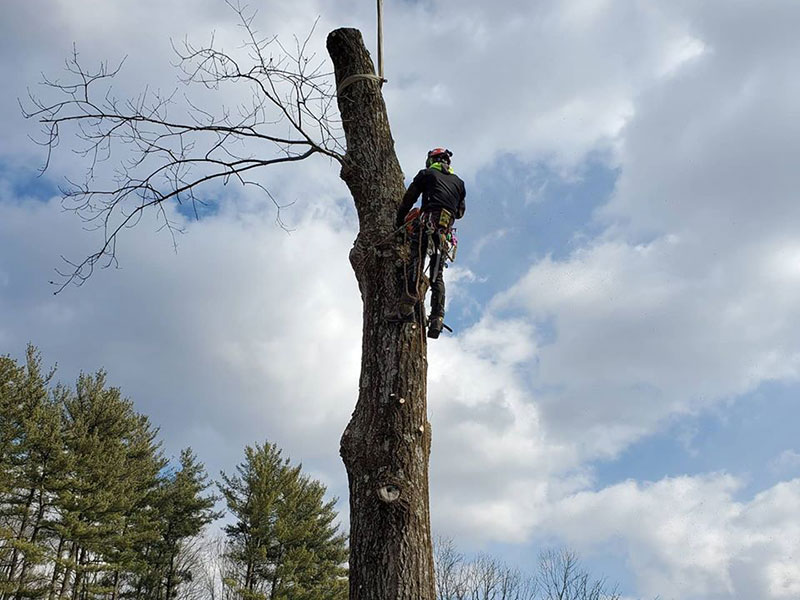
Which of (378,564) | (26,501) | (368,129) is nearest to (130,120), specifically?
(368,129)

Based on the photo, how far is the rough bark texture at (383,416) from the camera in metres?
3.46

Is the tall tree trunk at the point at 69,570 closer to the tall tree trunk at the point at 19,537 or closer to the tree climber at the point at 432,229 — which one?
the tall tree trunk at the point at 19,537

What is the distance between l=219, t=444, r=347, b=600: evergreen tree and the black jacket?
18.9 m

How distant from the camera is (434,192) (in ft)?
16.3

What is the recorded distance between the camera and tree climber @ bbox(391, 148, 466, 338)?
14.1 ft

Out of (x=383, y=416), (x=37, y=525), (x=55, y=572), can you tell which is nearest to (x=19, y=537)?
(x=37, y=525)

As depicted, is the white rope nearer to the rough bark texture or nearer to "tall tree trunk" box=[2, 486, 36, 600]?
the rough bark texture

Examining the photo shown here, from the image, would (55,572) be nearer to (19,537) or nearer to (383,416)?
(19,537)

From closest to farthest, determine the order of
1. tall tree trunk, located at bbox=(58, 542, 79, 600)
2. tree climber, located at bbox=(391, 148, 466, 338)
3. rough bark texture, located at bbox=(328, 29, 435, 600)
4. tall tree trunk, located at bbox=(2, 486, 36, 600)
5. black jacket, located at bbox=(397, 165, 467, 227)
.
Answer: rough bark texture, located at bbox=(328, 29, 435, 600)
tree climber, located at bbox=(391, 148, 466, 338)
black jacket, located at bbox=(397, 165, 467, 227)
tall tree trunk, located at bbox=(2, 486, 36, 600)
tall tree trunk, located at bbox=(58, 542, 79, 600)

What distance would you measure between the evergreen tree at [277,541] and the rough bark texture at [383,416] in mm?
19222

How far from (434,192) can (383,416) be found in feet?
6.21

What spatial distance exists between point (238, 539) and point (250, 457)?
8.98 feet

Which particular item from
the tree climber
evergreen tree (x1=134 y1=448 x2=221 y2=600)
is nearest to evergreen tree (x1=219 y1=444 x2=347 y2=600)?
evergreen tree (x1=134 y1=448 x2=221 y2=600)

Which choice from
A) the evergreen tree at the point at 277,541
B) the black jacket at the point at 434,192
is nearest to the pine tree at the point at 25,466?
the evergreen tree at the point at 277,541
